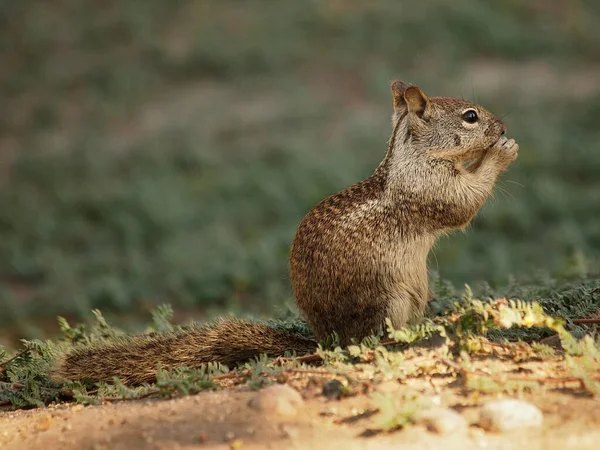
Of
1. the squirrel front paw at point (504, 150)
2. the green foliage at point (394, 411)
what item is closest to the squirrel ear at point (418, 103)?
the squirrel front paw at point (504, 150)

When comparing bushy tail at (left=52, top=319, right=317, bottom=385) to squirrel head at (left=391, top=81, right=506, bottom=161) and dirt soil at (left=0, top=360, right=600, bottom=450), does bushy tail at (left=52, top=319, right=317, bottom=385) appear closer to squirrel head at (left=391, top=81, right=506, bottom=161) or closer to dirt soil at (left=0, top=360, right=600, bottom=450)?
dirt soil at (left=0, top=360, right=600, bottom=450)

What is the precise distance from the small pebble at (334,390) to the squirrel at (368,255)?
2.32 feet

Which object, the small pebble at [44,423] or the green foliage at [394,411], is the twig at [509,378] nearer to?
the green foliage at [394,411]

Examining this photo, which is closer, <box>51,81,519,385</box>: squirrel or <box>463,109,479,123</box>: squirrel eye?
<box>51,81,519,385</box>: squirrel

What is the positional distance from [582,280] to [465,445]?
2.87 meters

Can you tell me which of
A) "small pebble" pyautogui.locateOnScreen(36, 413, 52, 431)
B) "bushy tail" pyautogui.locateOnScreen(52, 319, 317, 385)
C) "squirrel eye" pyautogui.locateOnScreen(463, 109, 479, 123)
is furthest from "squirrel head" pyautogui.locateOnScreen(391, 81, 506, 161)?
"small pebble" pyautogui.locateOnScreen(36, 413, 52, 431)

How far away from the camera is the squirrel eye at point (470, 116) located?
17.5 ft

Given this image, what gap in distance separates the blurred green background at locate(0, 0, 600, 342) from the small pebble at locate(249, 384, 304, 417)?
301cm

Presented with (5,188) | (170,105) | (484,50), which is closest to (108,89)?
(170,105)

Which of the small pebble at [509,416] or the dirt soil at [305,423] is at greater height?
the small pebble at [509,416]

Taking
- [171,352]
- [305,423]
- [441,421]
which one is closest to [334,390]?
[305,423]

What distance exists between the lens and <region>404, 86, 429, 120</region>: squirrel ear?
17.1ft

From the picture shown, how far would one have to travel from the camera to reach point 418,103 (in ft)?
17.3

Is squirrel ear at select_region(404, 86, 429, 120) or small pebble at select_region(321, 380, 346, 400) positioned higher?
squirrel ear at select_region(404, 86, 429, 120)
